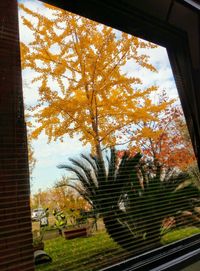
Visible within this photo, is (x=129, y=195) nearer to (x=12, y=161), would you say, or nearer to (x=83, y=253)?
(x=83, y=253)

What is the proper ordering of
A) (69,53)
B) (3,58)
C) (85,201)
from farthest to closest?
(69,53), (85,201), (3,58)

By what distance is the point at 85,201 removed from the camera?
1.62 metres

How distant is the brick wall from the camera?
118 centimetres


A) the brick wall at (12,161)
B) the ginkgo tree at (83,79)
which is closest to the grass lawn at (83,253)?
the brick wall at (12,161)

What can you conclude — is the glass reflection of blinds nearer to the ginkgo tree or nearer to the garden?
the garden

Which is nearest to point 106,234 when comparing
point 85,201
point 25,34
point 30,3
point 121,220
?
point 121,220

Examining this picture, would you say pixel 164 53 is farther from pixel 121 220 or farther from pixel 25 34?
pixel 121 220

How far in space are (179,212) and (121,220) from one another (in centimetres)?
62

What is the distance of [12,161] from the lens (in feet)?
4.17

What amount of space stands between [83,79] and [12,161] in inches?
34.1

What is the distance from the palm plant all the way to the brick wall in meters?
0.33

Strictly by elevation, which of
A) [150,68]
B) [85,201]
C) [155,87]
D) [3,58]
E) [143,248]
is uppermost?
[150,68]

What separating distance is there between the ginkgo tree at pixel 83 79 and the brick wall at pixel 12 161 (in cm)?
17

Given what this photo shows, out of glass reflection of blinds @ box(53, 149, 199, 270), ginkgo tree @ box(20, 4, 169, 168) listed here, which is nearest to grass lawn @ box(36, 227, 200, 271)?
glass reflection of blinds @ box(53, 149, 199, 270)
